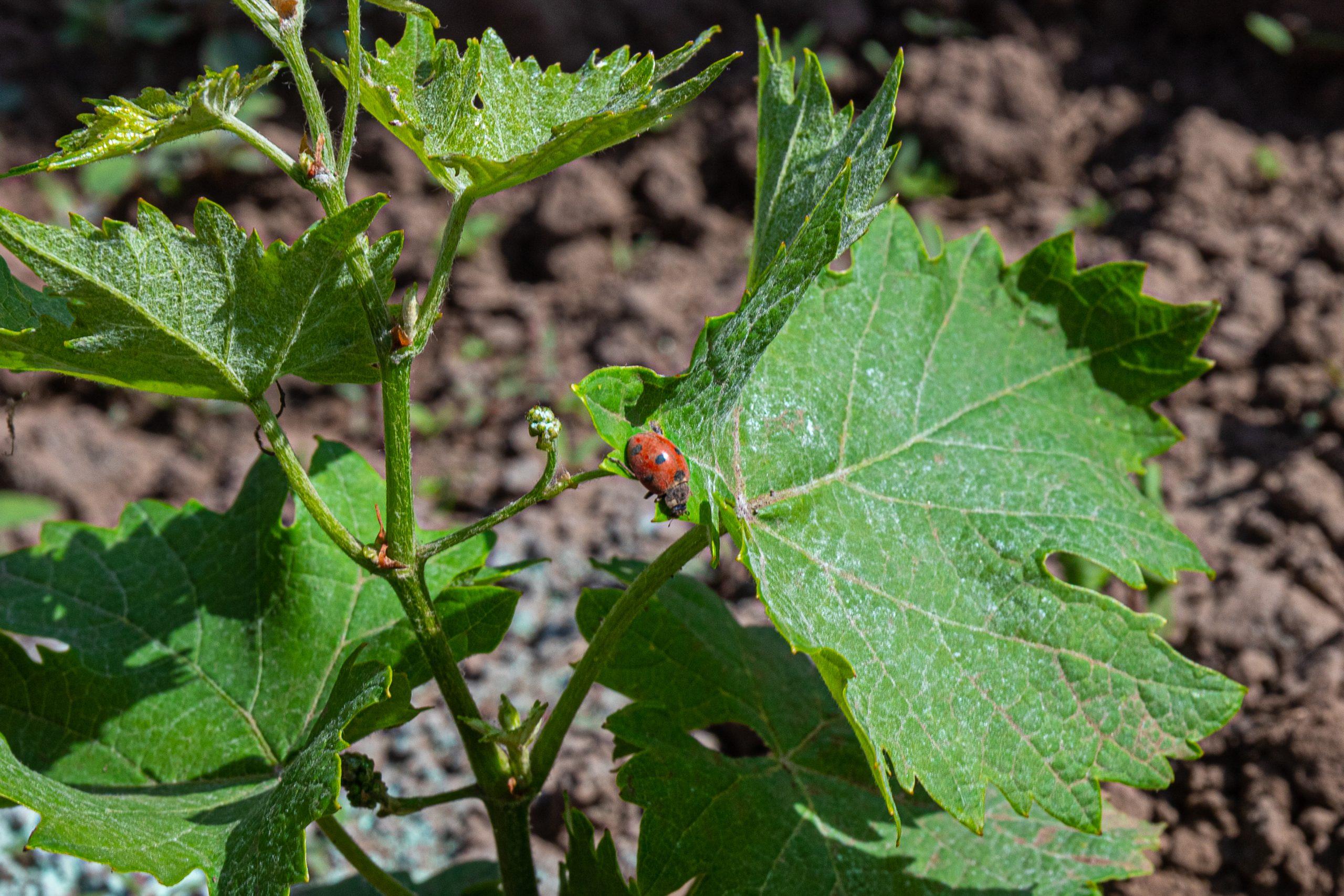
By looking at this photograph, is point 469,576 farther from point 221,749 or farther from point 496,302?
point 496,302

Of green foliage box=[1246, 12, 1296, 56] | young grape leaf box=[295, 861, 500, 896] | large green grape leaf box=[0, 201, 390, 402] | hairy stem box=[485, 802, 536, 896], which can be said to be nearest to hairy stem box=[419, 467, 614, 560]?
large green grape leaf box=[0, 201, 390, 402]

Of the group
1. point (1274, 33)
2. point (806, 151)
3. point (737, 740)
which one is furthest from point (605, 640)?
point (1274, 33)

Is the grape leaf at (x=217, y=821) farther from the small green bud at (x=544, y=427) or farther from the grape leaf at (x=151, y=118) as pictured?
the grape leaf at (x=151, y=118)

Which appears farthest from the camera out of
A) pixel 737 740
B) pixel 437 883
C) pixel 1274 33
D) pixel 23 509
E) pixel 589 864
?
pixel 1274 33

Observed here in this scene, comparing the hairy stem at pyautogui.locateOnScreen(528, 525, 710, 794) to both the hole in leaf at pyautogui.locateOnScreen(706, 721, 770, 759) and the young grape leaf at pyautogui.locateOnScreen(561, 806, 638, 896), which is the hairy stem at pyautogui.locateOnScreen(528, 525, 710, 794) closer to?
the young grape leaf at pyautogui.locateOnScreen(561, 806, 638, 896)

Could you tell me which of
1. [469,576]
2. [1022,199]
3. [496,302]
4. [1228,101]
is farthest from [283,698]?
[1228,101]

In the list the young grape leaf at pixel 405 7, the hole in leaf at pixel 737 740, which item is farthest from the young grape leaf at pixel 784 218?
the hole in leaf at pixel 737 740

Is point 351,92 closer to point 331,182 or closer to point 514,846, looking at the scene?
point 331,182
